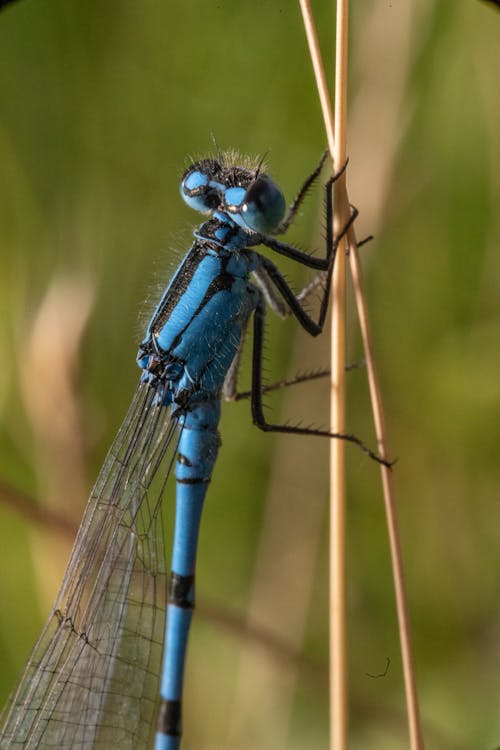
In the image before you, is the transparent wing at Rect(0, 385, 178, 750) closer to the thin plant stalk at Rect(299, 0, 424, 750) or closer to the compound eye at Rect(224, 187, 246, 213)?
the compound eye at Rect(224, 187, 246, 213)

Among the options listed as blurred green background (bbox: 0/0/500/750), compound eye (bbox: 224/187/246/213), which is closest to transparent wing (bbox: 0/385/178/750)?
blurred green background (bbox: 0/0/500/750)

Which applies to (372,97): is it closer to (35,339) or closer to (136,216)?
(136,216)

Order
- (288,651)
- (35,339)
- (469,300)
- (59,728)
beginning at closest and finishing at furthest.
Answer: (469,300) < (59,728) < (288,651) < (35,339)

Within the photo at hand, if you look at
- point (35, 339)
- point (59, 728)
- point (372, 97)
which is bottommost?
point (59, 728)

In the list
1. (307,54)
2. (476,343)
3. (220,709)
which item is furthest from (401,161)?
(220,709)

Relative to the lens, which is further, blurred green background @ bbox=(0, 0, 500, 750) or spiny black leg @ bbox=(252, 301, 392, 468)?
spiny black leg @ bbox=(252, 301, 392, 468)

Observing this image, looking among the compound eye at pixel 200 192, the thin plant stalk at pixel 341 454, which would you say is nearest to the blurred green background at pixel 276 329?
the compound eye at pixel 200 192

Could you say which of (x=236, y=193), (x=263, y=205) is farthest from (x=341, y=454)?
(x=236, y=193)
